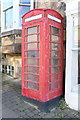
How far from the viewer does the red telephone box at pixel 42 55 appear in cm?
277

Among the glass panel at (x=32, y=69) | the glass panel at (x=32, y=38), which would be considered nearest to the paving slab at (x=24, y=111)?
the glass panel at (x=32, y=69)

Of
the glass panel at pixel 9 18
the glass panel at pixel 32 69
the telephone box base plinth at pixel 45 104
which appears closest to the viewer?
the telephone box base plinth at pixel 45 104

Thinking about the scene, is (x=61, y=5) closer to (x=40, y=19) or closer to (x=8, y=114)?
(x=40, y=19)

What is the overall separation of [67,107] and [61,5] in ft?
10.1

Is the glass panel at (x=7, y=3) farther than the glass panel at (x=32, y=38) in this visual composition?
Yes

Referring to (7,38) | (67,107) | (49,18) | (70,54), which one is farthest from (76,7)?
(7,38)

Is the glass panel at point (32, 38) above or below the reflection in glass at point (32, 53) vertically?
above

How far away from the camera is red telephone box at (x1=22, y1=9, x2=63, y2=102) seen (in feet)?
9.07

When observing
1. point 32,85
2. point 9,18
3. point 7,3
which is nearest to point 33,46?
point 32,85

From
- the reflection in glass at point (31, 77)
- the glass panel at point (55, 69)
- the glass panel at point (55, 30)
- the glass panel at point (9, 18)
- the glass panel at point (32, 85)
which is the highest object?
the glass panel at point (9, 18)

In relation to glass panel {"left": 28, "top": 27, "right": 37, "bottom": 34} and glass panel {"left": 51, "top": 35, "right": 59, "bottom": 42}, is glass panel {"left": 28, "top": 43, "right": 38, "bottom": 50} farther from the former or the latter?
glass panel {"left": 51, "top": 35, "right": 59, "bottom": 42}

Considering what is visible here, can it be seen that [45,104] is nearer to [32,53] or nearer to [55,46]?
[32,53]

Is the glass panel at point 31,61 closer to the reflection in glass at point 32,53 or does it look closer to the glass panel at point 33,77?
the reflection in glass at point 32,53

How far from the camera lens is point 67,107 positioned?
9.83ft
